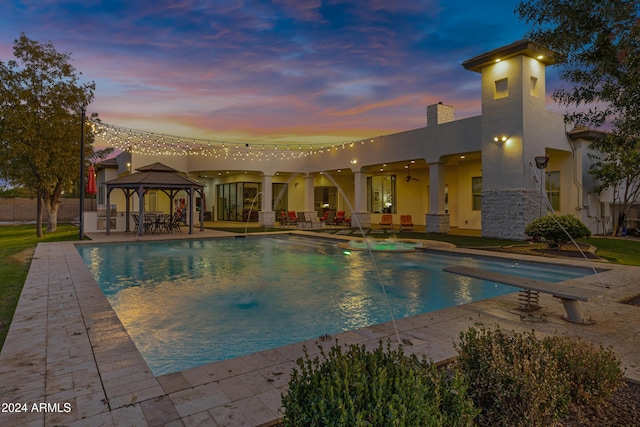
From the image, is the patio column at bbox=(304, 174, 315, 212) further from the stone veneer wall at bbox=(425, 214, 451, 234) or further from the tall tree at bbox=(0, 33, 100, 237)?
the tall tree at bbox=(0, 33, 100, 237)

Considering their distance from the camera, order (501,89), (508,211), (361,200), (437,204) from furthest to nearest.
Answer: (361,200) < (437,204) < (501,89) < (508,211)

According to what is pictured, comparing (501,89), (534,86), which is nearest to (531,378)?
(501,89)

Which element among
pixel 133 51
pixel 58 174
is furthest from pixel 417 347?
pixel 58 174

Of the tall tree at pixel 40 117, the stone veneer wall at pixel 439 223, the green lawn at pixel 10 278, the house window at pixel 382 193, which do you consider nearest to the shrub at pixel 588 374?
the green lawn at pixel 10 278

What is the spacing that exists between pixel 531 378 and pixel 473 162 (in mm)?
17193

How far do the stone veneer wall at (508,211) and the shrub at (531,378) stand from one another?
11794 millimetres

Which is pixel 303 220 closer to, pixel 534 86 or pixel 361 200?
pixel 361 200

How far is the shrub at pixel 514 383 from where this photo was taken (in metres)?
1.93

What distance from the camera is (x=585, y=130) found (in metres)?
14.3

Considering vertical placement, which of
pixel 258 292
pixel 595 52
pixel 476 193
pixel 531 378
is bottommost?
pixel 258 292

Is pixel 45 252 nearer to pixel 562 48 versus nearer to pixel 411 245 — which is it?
pixel 411 245

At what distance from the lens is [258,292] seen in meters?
6.67

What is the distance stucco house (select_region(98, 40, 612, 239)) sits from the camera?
1315 cm

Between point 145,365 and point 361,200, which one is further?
point 361,200
